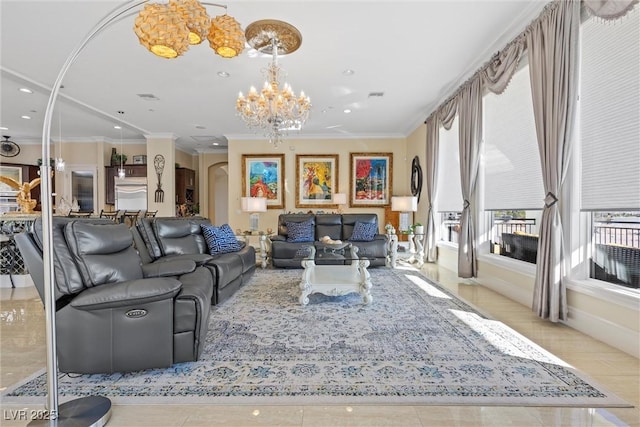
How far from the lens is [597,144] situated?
2525 millimetres

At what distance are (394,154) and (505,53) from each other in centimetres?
434

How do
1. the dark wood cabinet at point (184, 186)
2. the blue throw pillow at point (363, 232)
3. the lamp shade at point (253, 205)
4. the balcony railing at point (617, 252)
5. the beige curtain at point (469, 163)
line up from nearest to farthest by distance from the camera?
the balcony railing at point (617, 252) < the beige curtain at point (469, 163) < the blue throw pillow at point (363, 232) < the lamp shade at point (253, 205) < the dark wood cabinet at point (184, 186)

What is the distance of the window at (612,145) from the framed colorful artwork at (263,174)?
621cm

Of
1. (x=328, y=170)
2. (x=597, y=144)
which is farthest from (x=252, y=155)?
(x=597, y=144)

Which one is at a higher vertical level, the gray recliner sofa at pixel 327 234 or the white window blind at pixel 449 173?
the white window blind at pixel 449 173

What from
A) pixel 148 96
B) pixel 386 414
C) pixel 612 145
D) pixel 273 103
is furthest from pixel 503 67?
pixel 148 96

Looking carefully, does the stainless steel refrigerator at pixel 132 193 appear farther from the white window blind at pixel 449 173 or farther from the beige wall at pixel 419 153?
the white window blind at pixel 449 173

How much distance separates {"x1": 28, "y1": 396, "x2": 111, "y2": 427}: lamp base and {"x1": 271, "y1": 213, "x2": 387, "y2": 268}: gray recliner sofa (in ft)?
10.9

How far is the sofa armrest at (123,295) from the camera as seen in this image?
5.93ft

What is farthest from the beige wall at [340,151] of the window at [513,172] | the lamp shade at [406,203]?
the window at [513,172]

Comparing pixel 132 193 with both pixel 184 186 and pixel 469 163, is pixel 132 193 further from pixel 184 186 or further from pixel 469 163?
pixel 469 163

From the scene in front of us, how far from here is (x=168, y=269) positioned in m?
2.83

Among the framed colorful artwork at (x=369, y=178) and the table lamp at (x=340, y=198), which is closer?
the table lamp at (x=340, y=198)

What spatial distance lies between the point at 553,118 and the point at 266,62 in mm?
3343
